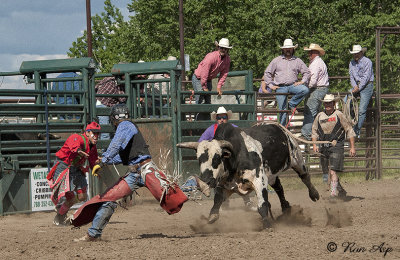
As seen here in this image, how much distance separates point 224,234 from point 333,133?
15.2ft

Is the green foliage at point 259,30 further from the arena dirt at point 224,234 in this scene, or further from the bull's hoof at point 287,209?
the bull's hoof at point 287,209

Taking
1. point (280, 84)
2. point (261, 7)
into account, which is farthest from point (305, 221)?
point (261, 7)

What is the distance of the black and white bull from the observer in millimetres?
8305

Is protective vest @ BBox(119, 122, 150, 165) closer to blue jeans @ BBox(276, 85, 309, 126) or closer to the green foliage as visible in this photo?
blue jeans @ BBox(276, 85, 309, 126)

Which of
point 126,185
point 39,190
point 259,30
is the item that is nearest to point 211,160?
point 126,185

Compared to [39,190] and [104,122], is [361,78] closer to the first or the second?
[104,122]

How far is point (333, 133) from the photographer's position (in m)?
12.4

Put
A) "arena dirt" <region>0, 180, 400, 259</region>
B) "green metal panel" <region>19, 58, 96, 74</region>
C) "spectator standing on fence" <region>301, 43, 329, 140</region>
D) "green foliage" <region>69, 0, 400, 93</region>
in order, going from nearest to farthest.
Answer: "arena dirt" <region>0, 180, 400, 259</region> < "green metal panel" <region>19, 58, 96, 74</region> < "spectator standing on fence" <region>301, 43, 329, 140</region> < "green foliage" <region>69, 0, 400, 93</region>

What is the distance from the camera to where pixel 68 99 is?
12.7 m

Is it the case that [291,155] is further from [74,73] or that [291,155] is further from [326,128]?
[74,73]

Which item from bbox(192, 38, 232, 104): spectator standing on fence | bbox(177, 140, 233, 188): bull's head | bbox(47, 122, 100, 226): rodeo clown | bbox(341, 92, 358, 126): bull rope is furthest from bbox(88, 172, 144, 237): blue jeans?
bbox(341, 92, 358, 126): bull rope

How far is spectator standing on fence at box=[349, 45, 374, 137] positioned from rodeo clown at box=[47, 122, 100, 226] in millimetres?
6890

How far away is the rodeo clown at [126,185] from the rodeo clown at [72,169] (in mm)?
1846

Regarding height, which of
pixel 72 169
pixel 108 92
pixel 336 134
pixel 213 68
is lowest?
pixel 72 169
